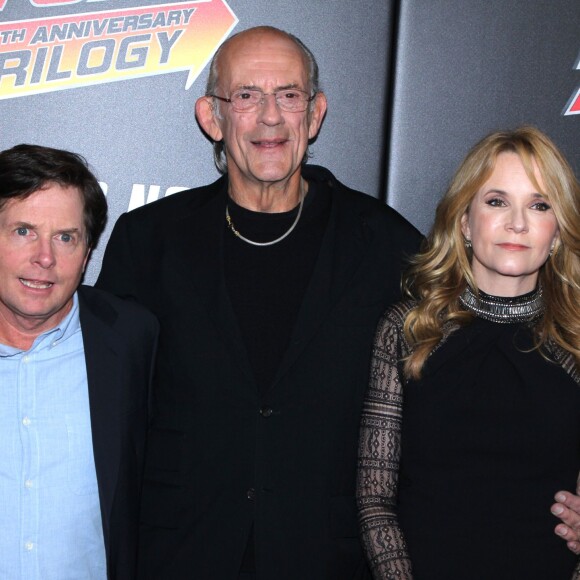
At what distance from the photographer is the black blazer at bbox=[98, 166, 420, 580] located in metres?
2.28

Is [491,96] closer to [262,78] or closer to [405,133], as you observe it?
[405,133]

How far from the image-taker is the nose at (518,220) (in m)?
2.09

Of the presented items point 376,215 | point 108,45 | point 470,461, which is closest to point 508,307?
point 470,461

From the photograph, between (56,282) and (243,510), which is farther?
(243,510)

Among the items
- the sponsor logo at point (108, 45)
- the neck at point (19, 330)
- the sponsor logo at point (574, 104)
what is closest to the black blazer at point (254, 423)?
the neck at point (19, 330)

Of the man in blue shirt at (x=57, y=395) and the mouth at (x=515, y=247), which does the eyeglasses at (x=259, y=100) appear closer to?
the man in blue shirt at (x=57, y=395)

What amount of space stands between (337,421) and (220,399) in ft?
1.03

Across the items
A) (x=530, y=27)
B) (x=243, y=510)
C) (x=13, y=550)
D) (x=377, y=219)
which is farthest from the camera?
(x=530, y=27)

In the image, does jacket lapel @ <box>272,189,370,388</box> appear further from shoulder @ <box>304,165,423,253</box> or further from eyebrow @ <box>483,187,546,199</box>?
eyebrow @ <box>483,187,546,199</box>

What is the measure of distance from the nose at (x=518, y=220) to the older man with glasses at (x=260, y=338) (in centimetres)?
40

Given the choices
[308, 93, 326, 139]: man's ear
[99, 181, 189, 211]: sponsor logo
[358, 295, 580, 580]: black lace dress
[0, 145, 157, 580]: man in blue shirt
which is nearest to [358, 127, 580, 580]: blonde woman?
[358, 295, 580, 580]: black lace dress

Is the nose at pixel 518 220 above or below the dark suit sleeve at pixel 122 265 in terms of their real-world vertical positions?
above

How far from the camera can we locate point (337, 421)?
7.64 ft

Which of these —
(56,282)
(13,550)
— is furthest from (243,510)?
(56,282)
